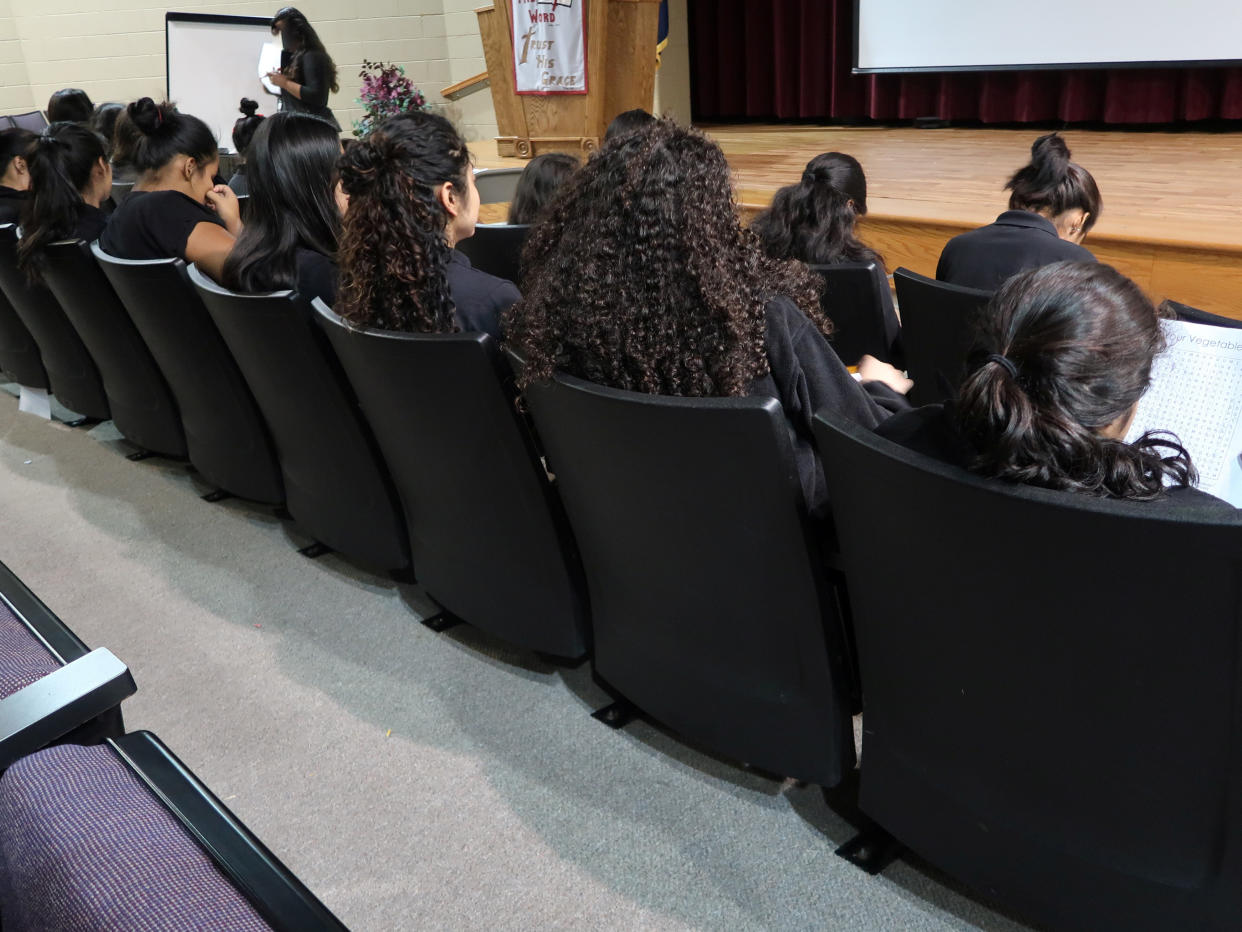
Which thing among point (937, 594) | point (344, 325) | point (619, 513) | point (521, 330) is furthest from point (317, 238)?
point (937, 594)

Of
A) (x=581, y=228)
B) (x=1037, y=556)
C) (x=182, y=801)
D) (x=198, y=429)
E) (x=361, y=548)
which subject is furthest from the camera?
(x=198, y=429)

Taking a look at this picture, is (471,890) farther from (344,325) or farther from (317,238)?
(317,238)

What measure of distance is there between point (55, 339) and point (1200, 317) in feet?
9.88

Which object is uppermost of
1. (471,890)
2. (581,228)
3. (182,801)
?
(581,228)

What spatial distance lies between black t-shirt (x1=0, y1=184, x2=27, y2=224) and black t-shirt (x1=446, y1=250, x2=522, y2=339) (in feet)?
7.59

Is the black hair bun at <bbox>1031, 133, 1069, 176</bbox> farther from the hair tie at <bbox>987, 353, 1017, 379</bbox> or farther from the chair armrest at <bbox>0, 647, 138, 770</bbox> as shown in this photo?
the chair armrest at <bbox>0, 647, 138, 770</bbox>

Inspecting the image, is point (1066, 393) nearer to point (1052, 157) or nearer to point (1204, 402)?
point (1204, 402)

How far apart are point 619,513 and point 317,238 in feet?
3.79

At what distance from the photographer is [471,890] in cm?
137

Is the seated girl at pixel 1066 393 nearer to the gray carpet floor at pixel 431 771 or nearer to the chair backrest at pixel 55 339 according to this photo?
the gray carpet floor at pixel 431 771

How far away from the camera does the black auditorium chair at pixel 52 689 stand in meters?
0.63

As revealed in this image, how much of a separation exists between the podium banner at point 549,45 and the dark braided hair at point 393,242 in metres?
3.51

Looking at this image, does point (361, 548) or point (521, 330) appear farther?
point (361, 548)

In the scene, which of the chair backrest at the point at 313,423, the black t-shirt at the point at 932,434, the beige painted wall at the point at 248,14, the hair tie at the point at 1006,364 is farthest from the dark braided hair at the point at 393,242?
the beige painted wall at the point at 248,14
